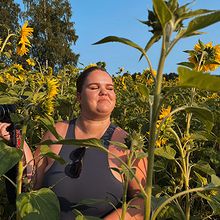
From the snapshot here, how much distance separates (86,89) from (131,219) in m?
0.61

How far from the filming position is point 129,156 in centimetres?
163

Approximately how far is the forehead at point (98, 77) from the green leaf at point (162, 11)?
1149 millimetres

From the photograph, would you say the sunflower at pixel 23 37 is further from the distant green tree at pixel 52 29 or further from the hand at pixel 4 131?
the distant green tree at pixel 52 29

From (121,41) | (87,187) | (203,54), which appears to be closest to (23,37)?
(203,54)

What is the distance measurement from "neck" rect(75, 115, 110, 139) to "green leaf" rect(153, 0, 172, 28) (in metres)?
1.21

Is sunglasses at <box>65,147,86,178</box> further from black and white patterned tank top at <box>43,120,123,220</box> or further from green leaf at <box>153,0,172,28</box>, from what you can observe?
green leaf at <box>153,0,172,28</box>

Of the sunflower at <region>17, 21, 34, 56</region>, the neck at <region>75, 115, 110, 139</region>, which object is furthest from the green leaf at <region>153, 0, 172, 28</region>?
the sunflower at <region>17, 21, 34, 56</region>

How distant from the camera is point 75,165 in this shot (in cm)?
205

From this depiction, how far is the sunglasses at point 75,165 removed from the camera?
2033 millimetres

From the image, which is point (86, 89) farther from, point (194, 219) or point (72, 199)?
point (194, 219)

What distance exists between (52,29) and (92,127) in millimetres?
24659

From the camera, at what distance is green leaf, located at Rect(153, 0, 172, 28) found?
96 cm

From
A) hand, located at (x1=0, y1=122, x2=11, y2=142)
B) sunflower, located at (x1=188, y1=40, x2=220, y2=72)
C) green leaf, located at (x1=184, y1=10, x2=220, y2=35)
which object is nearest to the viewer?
green leaf, located at (x1=184, y1=10, x2=220, y2=35)

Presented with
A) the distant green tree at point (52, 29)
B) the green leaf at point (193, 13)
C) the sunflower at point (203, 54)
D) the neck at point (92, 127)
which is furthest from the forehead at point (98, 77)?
the distant green tree at point (52, 29)
